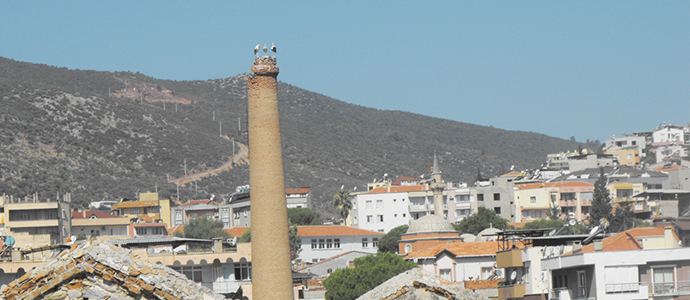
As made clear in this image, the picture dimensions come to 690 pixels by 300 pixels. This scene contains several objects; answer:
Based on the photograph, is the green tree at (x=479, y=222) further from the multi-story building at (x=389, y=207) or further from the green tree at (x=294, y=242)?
the multi-story building at (x=389, y=207)

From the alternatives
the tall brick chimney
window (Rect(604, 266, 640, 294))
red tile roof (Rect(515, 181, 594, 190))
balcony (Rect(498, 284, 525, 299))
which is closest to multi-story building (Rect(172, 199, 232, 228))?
red tile roof (Rect(515, 181, 594, 190))

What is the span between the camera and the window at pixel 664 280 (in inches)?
1569

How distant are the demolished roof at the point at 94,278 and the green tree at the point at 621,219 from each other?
98.8 meters

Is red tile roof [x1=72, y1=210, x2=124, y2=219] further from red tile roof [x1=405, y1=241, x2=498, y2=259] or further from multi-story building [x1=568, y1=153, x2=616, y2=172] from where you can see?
multi-story building [x1=568, y1=153, x2=616, y2=172]

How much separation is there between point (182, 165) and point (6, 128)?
3200 centimetres

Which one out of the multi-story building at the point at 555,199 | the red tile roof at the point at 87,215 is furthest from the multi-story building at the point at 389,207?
the red tile roof at the point at 87,215

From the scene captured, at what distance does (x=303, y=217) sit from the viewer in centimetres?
14038

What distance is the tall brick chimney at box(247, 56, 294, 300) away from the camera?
36.4m

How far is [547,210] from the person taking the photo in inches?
5413

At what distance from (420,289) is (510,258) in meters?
31.0

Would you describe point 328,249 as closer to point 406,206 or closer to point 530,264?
point 406,206

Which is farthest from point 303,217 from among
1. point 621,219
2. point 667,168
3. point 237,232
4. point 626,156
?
point 626,156

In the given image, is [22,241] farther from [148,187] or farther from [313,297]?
[148,187]

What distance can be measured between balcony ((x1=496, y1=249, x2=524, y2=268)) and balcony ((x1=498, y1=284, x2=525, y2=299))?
120 cm
